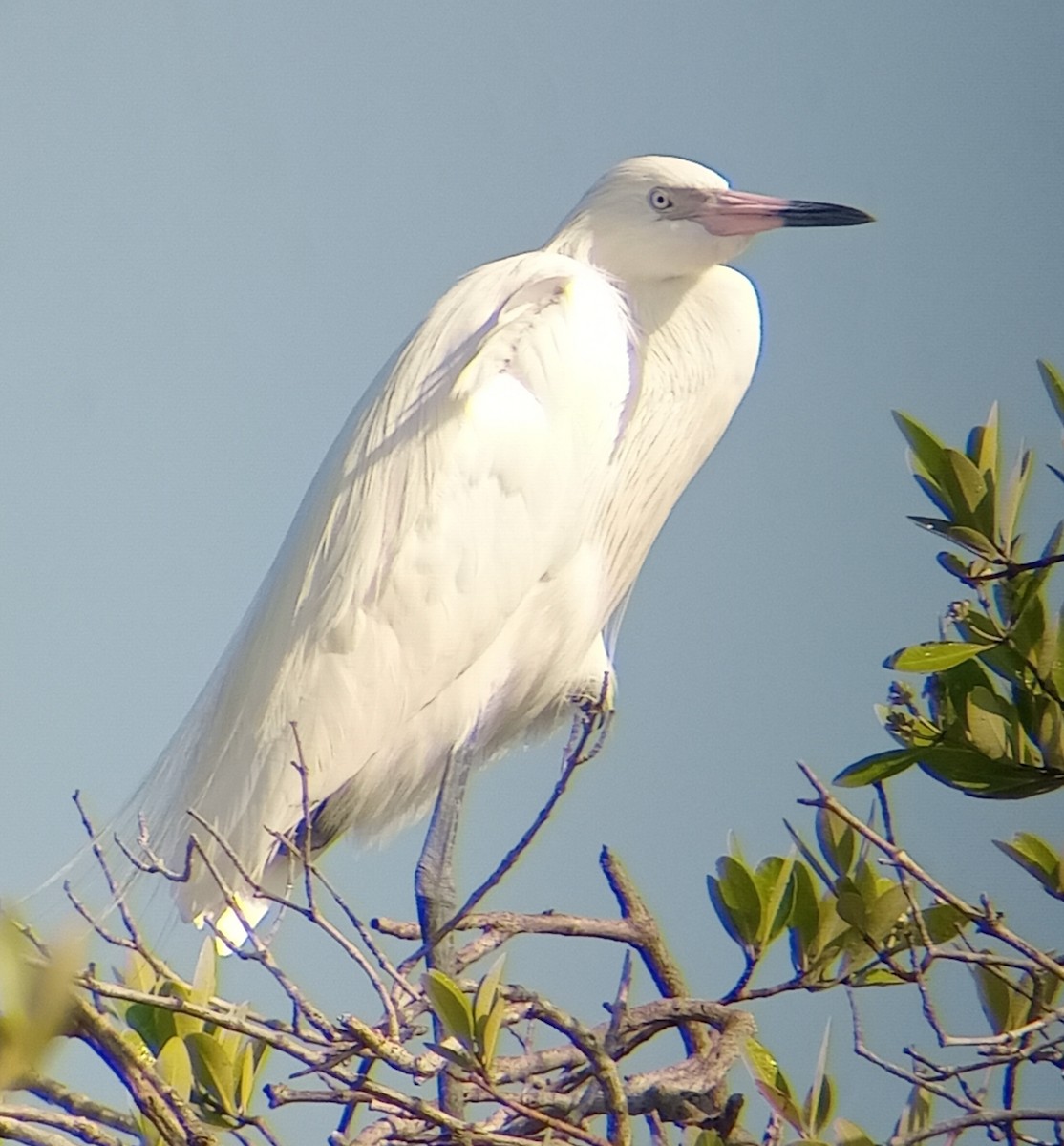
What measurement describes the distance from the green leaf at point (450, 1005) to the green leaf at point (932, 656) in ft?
1.16

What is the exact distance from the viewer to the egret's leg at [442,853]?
6.20 feet

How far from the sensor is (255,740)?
6.37 ft

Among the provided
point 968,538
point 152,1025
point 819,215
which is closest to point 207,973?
point 152,1025

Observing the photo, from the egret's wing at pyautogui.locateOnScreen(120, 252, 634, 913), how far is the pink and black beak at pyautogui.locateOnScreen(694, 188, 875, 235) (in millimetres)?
178

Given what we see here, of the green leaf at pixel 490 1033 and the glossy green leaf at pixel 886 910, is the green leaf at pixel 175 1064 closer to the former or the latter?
the green leaf at pixel 490 1033

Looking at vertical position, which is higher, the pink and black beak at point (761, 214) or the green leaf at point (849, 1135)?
the pink and black beak at point (761, 214)

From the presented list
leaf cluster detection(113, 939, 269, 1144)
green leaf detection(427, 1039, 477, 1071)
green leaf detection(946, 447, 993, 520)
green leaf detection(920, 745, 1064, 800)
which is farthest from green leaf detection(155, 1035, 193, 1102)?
green leaf detection(946, 447, 993, 520)

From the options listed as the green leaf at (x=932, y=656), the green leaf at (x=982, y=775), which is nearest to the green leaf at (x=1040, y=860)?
the green leaf at (x=982, y=775)

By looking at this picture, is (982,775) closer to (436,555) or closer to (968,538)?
(968,538)

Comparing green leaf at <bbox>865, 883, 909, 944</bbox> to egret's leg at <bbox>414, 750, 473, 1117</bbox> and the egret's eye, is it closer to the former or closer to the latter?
egret's leg at <bbox>414, 750, 473, 1117</bbox>

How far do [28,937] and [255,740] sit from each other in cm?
111

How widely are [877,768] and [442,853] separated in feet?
3.02

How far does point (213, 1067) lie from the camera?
1.14m

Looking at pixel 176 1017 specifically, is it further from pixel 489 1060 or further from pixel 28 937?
pixel 28 937
